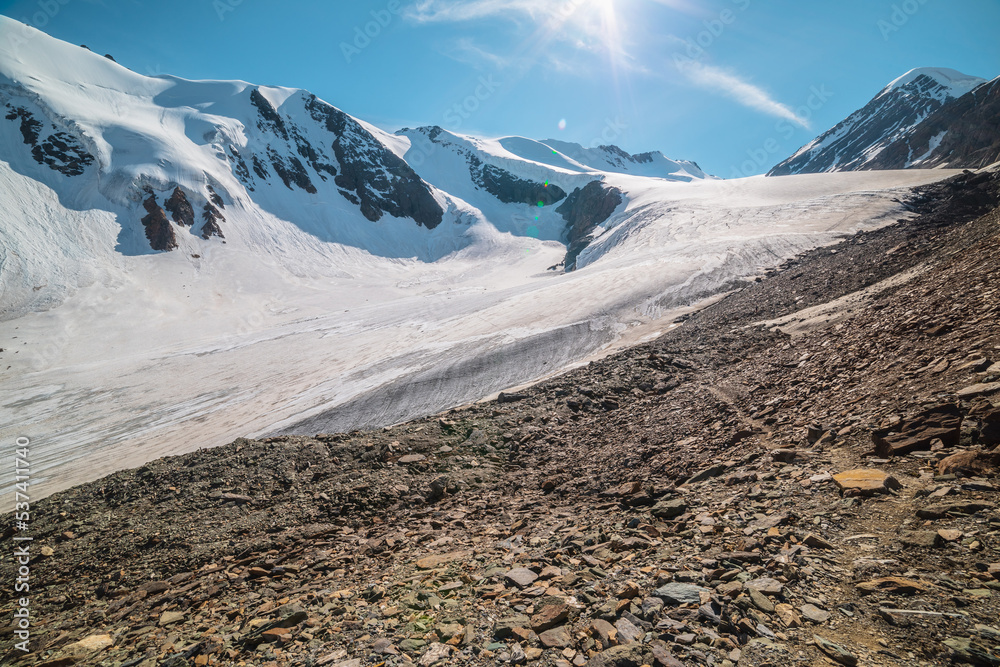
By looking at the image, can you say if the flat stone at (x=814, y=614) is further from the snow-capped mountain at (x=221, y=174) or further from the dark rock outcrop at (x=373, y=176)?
the dark rock outcrop at (x=373, y=176)

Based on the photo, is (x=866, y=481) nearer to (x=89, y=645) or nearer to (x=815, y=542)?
(x=815, y=542)

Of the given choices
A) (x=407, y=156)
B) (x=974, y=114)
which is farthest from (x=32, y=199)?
(x=974, y=114)

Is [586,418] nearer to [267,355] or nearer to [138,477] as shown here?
[138,477]

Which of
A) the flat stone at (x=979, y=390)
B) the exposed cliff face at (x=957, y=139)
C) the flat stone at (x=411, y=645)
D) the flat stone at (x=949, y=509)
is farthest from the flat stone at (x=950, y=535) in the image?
the exposed cliff face at (x=957, y=139)

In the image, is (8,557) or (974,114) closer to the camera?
(8,557)

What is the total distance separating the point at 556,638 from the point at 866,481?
3442 mm

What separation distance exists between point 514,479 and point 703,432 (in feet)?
11.6

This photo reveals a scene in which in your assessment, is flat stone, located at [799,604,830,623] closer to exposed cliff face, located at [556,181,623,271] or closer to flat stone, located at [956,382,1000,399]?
flat stone, located at [956,382,1000,399]

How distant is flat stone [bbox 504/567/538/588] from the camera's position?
446 centimetres

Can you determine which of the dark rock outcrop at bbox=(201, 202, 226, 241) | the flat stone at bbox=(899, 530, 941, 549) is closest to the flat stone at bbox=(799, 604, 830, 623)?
the flat stone at bbox=(899, 530, 941, 549)

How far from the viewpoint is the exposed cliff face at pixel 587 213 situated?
6206 cm

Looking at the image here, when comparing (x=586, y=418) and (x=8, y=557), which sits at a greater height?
(x=8, y=557)

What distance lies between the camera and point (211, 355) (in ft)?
94.7

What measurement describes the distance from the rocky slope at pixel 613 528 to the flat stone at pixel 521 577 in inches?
1.6
